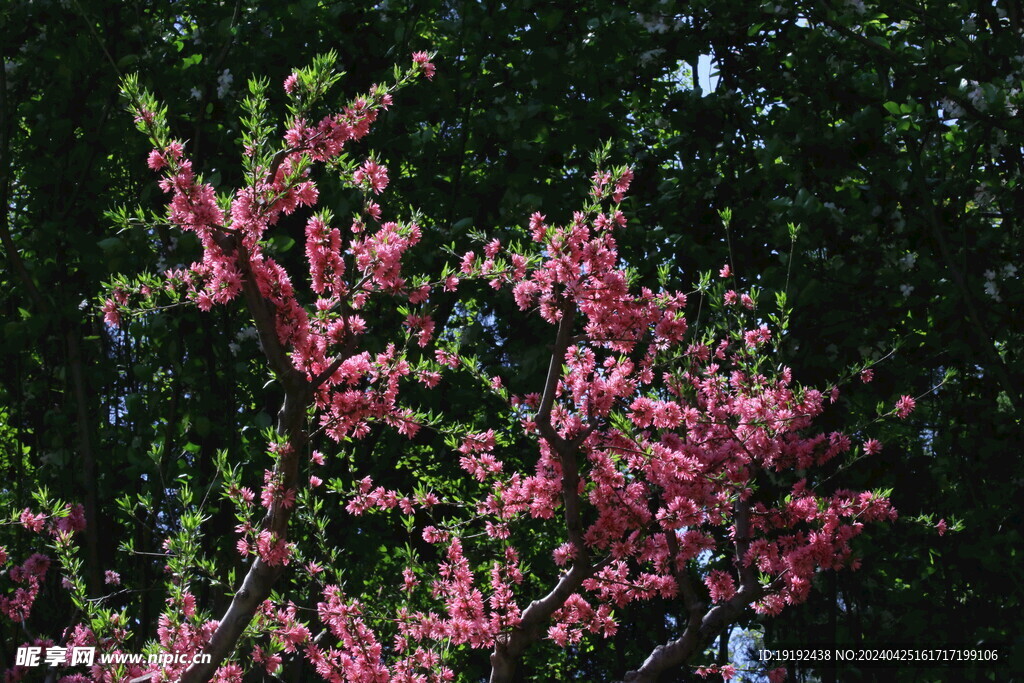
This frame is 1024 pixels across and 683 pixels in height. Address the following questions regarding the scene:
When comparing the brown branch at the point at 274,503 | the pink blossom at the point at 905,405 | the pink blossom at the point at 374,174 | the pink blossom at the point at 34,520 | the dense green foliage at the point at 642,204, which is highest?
the dense green foliage at the point at 642,204

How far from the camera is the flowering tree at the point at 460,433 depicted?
8.94 ft

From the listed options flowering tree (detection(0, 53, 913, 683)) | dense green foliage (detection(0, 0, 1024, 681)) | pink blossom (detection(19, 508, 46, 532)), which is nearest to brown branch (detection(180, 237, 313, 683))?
flowering tree (detection(0, 53, 913, 683))

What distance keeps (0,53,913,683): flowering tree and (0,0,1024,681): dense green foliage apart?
326 millimetres

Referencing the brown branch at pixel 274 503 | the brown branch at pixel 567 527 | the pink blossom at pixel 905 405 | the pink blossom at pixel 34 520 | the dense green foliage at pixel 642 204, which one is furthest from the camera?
the dense green foliage at pixel 642 204

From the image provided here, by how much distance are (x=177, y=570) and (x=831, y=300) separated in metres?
3.24

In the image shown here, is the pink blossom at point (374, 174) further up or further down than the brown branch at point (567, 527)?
further up

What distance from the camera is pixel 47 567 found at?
4.79 m

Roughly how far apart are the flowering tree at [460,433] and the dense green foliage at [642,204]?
33 cm

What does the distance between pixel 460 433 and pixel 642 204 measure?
1922 mm

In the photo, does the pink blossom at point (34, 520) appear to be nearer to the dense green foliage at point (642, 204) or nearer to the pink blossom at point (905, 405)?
the dense green foliage at point (642, 204)

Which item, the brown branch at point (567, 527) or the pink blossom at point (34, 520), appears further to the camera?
the pink blossom at point (34, 520)

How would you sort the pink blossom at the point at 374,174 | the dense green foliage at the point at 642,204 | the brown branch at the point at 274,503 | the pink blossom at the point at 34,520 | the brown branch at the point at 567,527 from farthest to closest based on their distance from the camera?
1. the dense green foliage at the point at 642,204
2. the pink blossom at the point at 34,520
3. the brown branch at the point at 567,527
4. the pink blossom at the point at 374,174
5. the brown branch at the point at 274,503

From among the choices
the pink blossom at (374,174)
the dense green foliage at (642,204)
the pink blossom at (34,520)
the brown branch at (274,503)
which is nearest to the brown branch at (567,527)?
the pink blossom at (374,174)

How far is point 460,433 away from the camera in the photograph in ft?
13.0
